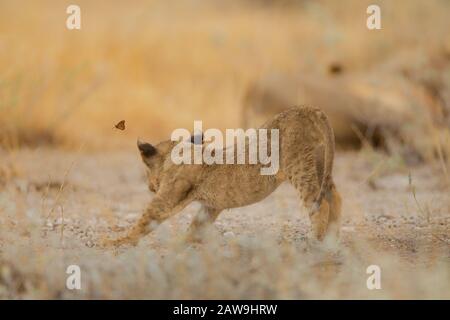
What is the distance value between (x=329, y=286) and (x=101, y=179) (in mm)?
4557

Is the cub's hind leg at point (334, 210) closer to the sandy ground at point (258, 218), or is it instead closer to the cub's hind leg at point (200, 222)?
the sandy ground at point (258, 218)

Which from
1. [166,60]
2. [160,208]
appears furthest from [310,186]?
[166,60]

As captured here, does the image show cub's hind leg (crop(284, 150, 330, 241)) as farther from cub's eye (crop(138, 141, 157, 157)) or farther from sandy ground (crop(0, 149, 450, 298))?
cub's eye (crop(138, 141, 157, 157))

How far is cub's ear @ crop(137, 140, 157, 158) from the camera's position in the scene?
5.58m

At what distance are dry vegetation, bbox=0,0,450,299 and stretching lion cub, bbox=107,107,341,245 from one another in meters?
0.17

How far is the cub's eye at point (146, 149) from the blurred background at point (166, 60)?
115 inches

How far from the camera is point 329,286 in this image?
13.9ft

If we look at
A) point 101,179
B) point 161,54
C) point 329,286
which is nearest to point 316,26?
point 161,54

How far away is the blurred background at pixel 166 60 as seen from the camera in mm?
10008

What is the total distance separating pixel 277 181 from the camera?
5.27 metres

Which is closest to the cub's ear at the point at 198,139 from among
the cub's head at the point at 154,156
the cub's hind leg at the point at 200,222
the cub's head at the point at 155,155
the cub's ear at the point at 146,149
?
the cub's head at the point at 155,155

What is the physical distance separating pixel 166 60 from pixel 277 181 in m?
7.14

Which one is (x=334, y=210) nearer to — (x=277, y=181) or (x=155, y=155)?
(x=277, y=181)

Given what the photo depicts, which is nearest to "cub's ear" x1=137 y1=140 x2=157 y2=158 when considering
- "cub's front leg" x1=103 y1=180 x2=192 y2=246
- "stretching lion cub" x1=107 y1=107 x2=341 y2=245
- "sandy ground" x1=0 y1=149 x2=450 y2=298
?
"stretching lion cub" x1=107 y1=107 x2=341 y2=245
